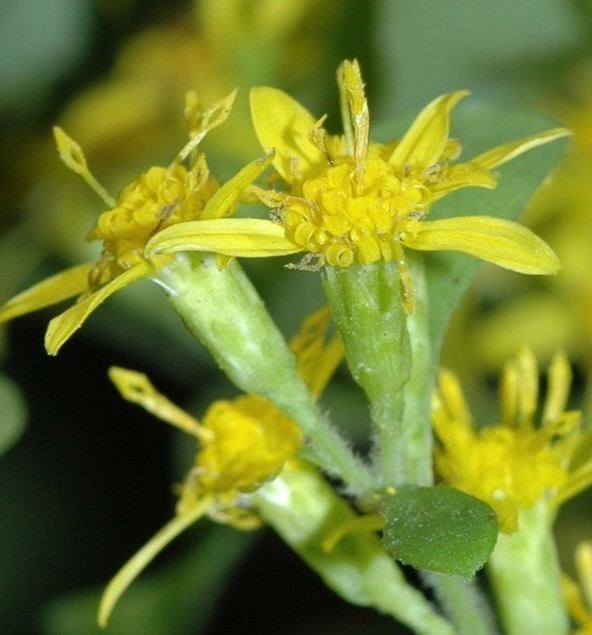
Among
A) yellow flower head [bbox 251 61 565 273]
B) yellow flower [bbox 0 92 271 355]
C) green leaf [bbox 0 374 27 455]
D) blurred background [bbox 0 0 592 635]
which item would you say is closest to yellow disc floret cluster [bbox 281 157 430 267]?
yellow flower head [bbox 251 61 565 273]

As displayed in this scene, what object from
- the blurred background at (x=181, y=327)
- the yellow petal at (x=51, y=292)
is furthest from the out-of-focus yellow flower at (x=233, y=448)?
the blurred background at (x=181, y=327)

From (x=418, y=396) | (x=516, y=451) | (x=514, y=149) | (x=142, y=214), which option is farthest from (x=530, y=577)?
(x=142, y=214)

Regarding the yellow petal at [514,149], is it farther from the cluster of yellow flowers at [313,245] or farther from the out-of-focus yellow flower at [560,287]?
the out-of-focus yellow flower at [560,287]

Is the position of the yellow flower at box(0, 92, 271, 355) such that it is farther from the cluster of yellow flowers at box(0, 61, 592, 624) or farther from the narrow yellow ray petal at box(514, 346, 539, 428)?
the narrow yellow ray petal at box(514, 346, 539, 428)

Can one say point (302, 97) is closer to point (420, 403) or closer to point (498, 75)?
point (498, 75)

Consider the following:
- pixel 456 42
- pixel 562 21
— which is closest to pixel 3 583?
pixel 456 42

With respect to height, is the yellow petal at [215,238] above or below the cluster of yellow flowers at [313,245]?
above
